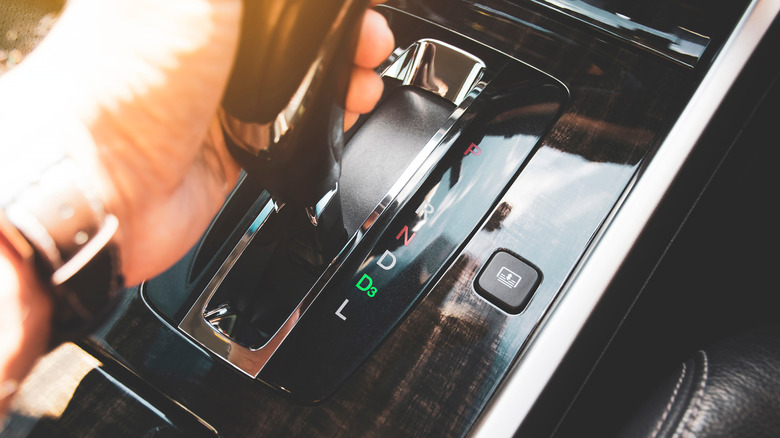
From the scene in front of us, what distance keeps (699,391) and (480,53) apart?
46cm

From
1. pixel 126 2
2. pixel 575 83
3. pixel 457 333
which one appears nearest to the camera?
pixel 126 2

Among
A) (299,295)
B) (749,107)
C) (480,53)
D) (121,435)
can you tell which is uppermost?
(749,107)

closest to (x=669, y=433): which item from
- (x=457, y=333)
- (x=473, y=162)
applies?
(x=457, y=333)

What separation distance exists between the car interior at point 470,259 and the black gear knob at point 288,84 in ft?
0.30

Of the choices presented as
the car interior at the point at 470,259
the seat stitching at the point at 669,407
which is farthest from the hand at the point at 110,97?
the seat stitching at the point at 669,407

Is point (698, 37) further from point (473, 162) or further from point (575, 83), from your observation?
point (473, 162)

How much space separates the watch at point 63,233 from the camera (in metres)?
0.33

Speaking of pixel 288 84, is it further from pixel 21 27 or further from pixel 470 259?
pixel 21 27

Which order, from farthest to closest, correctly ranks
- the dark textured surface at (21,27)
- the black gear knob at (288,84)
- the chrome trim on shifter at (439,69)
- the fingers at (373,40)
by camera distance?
the dark textured surface at (21,27), the chrome trim on shifter at (439,69), the fingers at (373,40), the black gear knob at (288,84)

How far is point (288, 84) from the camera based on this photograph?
341 mm

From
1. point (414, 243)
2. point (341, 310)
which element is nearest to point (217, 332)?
point (341, 310)

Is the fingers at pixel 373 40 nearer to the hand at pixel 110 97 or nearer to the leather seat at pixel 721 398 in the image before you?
the hand at pixel 110 97

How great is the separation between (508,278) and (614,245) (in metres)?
0.11

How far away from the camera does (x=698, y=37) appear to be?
1.89 ft
